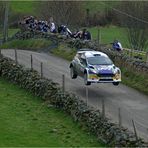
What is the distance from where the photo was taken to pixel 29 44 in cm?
5003

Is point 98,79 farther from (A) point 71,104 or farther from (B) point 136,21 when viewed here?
(B) point 136,21

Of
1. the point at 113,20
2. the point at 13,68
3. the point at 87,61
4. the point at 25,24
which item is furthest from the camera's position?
the point at 113,20

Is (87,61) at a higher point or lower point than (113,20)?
higher

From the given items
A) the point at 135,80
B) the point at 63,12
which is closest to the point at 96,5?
the point at 63,12

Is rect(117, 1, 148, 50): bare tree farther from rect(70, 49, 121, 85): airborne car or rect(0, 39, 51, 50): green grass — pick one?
rect(70, 49, 121, 85): airborne car

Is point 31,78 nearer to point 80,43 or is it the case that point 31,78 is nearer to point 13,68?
point 13,68

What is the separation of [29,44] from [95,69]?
65.8ft

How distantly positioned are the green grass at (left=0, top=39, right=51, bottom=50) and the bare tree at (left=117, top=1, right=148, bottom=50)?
14.4 m

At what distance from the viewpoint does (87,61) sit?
3200 centimetres

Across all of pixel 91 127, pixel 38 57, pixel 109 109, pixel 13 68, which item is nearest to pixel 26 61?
pixel 38 57

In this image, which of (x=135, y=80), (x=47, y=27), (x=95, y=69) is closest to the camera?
(x=95, y=69)

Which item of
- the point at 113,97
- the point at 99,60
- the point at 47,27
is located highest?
the point at 99,60

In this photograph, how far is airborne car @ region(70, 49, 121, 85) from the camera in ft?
100

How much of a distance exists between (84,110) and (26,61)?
658 inches
